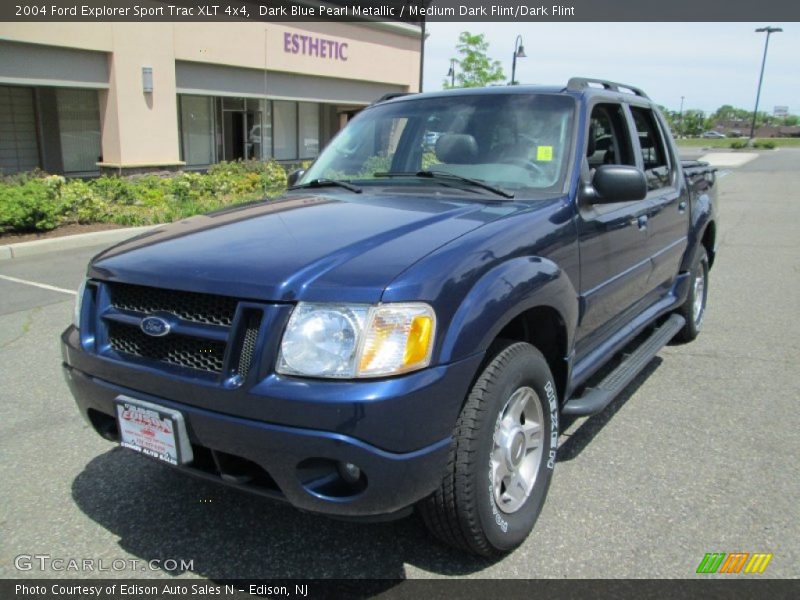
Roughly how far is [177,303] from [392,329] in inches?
32.3

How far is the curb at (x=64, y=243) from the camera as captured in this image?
29.0 ft

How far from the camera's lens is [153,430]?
2.42 metres

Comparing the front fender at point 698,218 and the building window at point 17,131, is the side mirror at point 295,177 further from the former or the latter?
the building window at point 17,131

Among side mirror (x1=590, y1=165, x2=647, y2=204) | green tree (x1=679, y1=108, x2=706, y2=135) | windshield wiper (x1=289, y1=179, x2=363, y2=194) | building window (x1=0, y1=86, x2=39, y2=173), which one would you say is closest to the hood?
windshield wiper (x1=289, y1=179, x2=363, y2=194)

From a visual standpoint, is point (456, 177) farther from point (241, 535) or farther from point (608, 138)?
point (241, 535)

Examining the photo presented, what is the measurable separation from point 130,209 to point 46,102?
28.8 ft

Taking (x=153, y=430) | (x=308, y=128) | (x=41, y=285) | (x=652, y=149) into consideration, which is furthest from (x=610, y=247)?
(x=308, y=128)

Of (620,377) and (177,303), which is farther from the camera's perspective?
(620,377)

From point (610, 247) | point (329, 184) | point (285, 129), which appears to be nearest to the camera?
point (610, 247)

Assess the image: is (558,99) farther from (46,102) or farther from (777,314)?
(46,102)

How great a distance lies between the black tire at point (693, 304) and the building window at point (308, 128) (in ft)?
69.1

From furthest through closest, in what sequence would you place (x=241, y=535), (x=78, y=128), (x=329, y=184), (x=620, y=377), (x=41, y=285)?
(x=78, y=128) → (x=41, y=285) → (x=329, y=184) → (x=620, y=377) → (x=241, y=535)

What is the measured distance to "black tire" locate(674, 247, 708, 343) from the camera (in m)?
5.32
